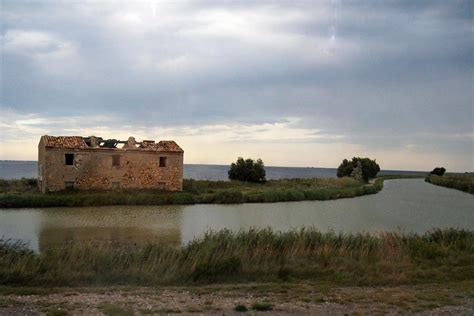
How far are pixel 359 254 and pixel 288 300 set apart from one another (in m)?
3.89

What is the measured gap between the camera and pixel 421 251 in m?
10.2

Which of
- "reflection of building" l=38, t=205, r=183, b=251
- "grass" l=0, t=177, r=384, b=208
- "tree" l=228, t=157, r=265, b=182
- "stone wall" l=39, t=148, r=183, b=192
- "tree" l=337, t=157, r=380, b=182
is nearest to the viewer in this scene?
"reflection of building" l=38, t=205, r=183, b=251

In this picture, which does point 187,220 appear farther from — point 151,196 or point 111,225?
point 151,196

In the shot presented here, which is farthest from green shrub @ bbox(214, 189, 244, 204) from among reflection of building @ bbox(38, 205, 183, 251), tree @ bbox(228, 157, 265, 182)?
tree @ bbox(228, 157, 265, 182)

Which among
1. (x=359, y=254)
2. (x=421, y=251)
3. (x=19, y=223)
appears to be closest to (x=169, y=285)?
(x=359, y=254)

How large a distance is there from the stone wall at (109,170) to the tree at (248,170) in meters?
13.0

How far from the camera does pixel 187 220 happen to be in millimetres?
20734

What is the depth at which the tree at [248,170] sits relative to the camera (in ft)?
141

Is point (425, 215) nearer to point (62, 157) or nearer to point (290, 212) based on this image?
point (290, 212)

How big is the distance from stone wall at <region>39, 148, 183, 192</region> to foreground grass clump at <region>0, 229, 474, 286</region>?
61.8 feet

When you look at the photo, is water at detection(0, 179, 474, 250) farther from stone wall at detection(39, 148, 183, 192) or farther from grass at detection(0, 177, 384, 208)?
stone wall at detection(39, 148, 183, 192)

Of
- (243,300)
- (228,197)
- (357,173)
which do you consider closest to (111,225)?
(228,197)

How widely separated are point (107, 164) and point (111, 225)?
10190 mm

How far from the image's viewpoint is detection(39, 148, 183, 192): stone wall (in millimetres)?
27609
